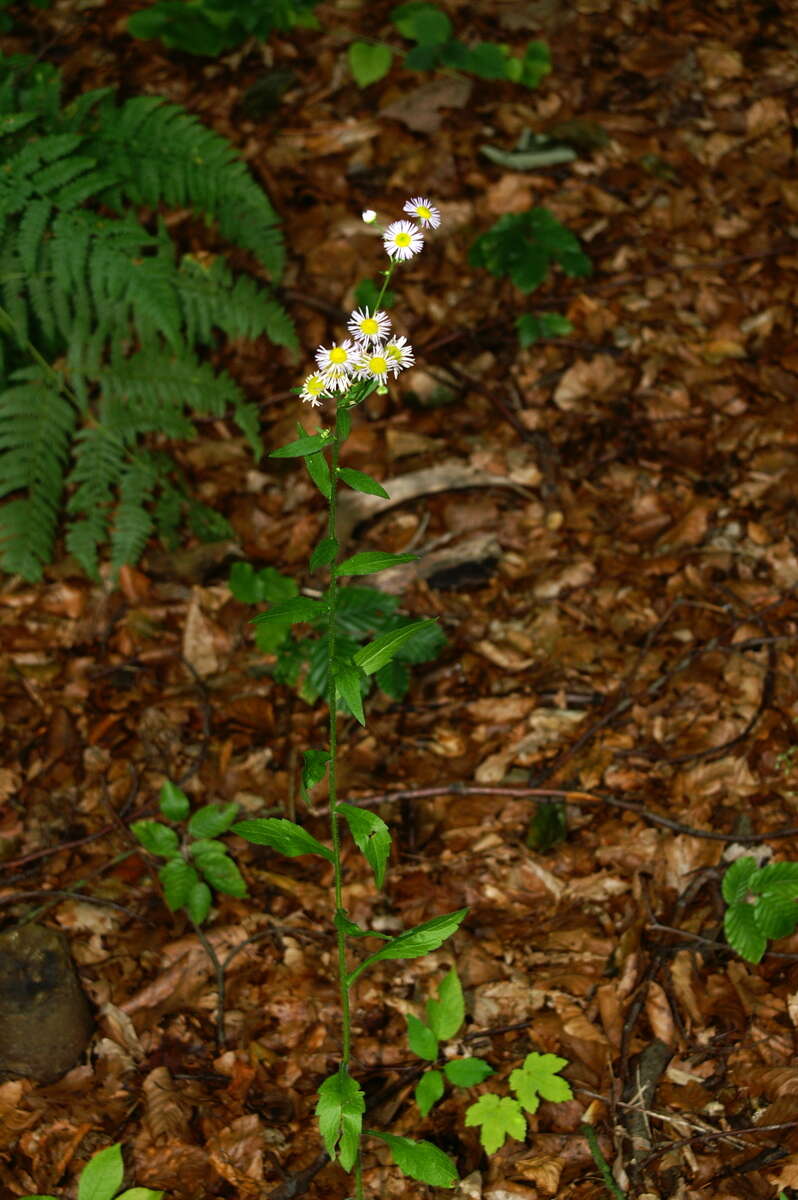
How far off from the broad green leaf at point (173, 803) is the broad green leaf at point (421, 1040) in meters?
0.94

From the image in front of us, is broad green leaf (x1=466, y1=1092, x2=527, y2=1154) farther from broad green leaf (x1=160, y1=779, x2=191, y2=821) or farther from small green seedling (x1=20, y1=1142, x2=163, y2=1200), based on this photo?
broad green leaf (x1=160, y1=779, x2=191, y2=821)

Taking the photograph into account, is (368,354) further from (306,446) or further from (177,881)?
(177,881)

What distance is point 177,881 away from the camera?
9.19 feet

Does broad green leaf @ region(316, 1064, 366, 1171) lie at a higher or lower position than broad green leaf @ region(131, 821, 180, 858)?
higher

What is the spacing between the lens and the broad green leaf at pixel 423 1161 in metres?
2.06

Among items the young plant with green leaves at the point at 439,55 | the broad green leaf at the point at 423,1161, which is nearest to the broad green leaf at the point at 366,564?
the broad green leaf at the point at 423,1161

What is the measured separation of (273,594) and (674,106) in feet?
11.0

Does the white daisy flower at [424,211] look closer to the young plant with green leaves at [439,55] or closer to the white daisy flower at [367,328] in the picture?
the white daisy flower at [367,328]

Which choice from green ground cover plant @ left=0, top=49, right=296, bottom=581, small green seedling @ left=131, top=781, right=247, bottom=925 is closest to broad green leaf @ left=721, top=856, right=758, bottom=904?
small green seedling @ left=131, top=781, right=247, bottom=925

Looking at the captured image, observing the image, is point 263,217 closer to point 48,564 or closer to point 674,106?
point 48,564

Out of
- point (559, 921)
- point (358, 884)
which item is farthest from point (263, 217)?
point (559, 921)

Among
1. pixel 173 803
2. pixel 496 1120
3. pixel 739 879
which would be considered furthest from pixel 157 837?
pixel 739 879

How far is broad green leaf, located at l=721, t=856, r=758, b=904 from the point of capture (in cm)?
250

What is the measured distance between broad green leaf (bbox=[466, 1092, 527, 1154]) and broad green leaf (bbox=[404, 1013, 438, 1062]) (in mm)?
159
